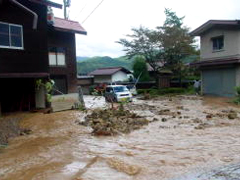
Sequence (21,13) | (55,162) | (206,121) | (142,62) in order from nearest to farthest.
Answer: (55,162)
(206,121)
(21,13)
(142,62)

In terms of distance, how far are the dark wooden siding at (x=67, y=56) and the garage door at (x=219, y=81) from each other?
1183 centimetres

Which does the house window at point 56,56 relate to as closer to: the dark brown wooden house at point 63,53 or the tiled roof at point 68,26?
the dark brown wooden house at point 63,53

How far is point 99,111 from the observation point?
12961 mm

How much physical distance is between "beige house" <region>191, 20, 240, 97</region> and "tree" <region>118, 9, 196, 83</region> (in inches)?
172

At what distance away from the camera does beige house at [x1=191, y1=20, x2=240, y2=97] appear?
20141 millimetres

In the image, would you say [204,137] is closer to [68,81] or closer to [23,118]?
[23,118]

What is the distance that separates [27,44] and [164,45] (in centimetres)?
1769

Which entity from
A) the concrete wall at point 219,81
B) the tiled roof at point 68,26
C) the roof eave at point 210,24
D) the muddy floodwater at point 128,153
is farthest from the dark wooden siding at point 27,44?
the concrete wall at point 219,81

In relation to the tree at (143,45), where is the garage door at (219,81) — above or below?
below

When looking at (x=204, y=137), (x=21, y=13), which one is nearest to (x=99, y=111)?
(x=204, y=137)

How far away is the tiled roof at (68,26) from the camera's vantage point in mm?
18383

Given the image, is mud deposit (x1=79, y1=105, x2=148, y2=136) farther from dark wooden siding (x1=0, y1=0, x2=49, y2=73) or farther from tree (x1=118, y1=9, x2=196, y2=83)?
tree (x1=118, y1=9, x2=196, y2=83)

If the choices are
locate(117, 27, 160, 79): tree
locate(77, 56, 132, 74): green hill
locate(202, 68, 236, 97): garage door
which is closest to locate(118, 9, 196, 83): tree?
locate(117, 27, 160, 79): tree

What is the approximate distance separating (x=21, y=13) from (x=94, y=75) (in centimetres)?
2616
